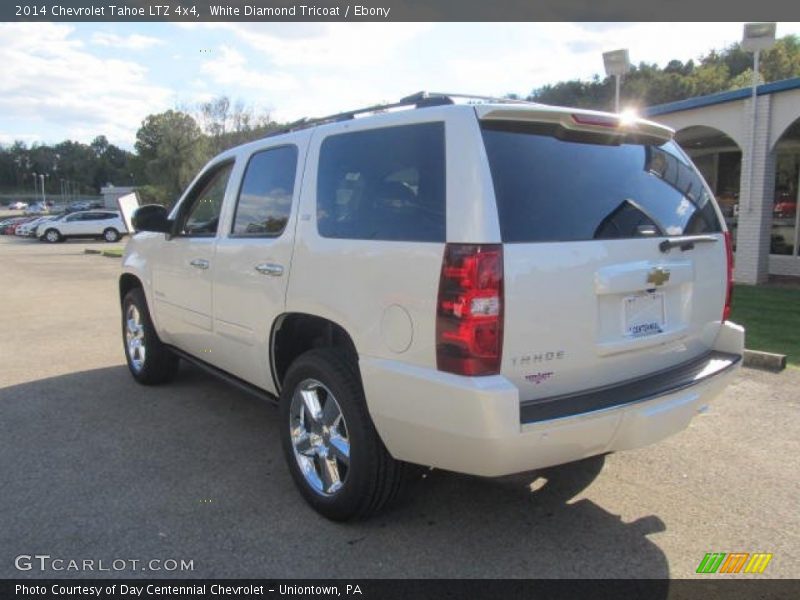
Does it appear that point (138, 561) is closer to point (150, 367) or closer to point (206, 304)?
point (206, 304)

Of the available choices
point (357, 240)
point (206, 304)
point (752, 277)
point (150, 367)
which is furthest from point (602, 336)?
point (752, 277)

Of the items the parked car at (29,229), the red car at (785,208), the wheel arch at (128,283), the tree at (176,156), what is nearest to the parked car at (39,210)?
the tree at (176,156)

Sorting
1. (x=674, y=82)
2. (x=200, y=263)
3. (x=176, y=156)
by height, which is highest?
(x=674, y=82)

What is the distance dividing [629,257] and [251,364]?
235cm

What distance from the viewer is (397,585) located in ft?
9.48

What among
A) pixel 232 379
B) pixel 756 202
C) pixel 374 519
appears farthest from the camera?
pixel 756 202

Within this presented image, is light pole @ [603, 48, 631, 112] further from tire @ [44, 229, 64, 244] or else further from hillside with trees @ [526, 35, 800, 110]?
hillside with trees @ [526, 35, 800, 110]

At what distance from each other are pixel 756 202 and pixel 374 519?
11.2 meters

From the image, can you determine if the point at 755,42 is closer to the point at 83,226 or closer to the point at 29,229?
the point at 83,226

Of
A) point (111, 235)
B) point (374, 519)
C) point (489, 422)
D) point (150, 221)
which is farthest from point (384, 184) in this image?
point (111, 235)

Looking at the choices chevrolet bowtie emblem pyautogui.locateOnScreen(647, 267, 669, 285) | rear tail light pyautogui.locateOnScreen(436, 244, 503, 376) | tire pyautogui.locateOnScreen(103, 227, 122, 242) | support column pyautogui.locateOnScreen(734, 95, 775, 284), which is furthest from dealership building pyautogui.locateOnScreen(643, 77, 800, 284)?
tire pyautogui.locateOnScreen(103, 227, 122, 242)

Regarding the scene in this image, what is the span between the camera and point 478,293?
2.68 metres

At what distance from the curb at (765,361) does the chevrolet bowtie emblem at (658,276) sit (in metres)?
3.46

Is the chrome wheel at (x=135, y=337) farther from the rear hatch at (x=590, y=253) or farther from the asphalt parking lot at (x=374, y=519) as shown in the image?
the rear hatch at (x=590, y=253)
